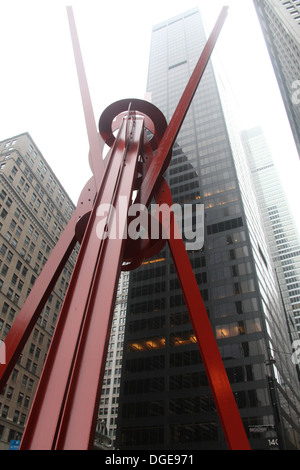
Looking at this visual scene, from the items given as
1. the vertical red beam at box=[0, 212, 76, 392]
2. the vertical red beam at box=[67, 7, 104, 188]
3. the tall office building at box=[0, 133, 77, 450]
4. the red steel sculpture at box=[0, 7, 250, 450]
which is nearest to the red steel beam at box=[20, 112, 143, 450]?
the red steel sculpture at box=[0, 7, 250, 450]

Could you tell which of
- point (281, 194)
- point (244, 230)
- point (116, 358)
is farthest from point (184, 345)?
point (281, 194)

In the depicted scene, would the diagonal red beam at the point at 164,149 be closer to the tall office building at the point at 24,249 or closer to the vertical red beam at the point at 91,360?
the vertical red beam at the point at 91,360

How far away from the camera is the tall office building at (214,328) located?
48406mm

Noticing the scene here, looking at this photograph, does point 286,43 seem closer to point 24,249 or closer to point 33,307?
point 24,249

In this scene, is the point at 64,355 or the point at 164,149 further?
the point at 164,149

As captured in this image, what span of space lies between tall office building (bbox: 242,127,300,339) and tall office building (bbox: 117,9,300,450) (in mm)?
58415

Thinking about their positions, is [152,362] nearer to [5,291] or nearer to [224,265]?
[224,265]

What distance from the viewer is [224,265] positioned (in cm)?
6125

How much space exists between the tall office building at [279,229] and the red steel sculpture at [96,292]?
11662 centimetres

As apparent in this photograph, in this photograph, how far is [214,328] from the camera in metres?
55.6

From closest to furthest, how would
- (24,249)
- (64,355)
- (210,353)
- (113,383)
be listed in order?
1. (64,355)
2. (210,353)
3. (24,249)
4. (113,383)

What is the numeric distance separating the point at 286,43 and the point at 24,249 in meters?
52.9

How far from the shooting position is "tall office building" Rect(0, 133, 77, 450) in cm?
4797

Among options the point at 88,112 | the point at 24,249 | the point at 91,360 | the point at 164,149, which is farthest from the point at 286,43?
the point at 91,360
